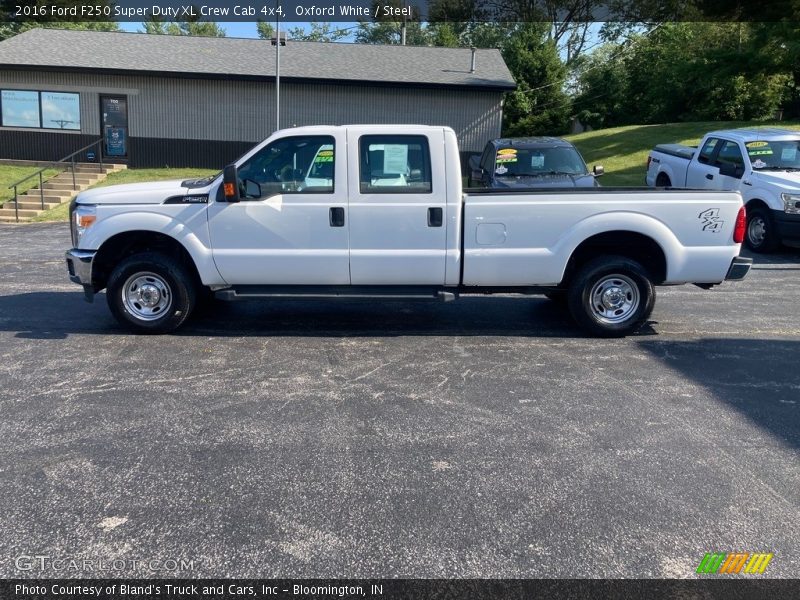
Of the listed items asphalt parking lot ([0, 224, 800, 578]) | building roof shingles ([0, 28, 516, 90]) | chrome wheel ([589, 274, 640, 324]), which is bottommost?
asphalt parking lot ([0, 224, 800, 578])

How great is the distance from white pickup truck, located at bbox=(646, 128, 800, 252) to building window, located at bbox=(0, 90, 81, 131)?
1915 cm

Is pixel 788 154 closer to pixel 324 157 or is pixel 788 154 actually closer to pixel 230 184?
pixel 324 157

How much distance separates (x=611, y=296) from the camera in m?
7.64

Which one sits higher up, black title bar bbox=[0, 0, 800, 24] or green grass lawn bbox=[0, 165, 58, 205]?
black title bar bbox=[0, 0, 800, 24]

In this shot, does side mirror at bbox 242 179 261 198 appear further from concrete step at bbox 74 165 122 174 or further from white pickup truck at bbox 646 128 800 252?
concrete step at bbox 74 165 122 174

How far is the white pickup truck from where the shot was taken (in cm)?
1238

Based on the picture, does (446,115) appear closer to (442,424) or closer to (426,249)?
(426,249)

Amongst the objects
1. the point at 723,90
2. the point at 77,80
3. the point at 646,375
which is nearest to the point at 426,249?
the point at 646,375

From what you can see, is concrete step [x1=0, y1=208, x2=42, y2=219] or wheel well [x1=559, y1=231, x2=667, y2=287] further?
concrete step [x1=0, y1=208, x2=42, y2=219]

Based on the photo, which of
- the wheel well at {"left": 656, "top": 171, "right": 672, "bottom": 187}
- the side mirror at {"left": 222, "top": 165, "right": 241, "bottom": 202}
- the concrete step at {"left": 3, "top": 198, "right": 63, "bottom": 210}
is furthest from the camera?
the concrete step at {"left": 3, "top": 198, "right": 63, "bottom": 210}

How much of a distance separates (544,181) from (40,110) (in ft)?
64.5

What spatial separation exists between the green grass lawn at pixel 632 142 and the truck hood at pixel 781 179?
29.0 ft

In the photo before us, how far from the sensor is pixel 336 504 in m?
4.19

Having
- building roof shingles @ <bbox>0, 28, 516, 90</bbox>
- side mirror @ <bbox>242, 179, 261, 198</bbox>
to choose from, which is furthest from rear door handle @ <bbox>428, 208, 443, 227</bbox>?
building roof shingles @ <bbox>0, 28, 516, 90</bbox>
